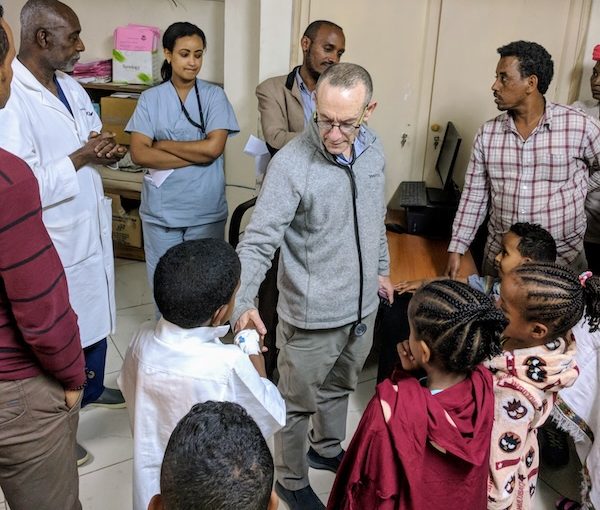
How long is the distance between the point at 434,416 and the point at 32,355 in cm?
86

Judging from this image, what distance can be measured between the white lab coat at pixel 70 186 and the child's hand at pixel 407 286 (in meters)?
1.11

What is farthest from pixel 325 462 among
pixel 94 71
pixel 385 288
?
pixel 94 71

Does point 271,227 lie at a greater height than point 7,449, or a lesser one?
greater

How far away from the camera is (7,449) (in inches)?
50.3

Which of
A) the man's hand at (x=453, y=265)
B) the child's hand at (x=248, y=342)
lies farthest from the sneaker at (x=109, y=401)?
the man's hand at (x=453, y=265)

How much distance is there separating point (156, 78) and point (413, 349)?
2.96 metres

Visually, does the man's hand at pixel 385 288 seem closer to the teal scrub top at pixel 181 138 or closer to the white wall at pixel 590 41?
the teal scrub top at pixel 181 138

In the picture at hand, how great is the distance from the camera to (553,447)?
2.25 metres

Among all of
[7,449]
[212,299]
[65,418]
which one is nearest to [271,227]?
[212,299]

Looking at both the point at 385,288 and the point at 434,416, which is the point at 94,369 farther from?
the point at 434,416

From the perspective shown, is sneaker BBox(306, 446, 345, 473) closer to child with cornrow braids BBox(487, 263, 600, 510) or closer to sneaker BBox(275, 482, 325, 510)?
sneaker BBox(275, 482, 325, 510)

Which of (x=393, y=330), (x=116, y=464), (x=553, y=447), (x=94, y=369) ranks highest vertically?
(x=393, y=330)

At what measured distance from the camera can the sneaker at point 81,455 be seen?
7.10ft

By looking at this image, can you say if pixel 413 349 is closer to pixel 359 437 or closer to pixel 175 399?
pixel 359 437
